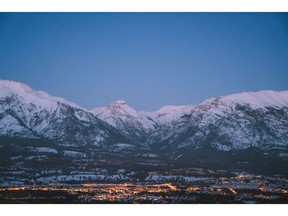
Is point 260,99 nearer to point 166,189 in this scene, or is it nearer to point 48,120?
point 166,189

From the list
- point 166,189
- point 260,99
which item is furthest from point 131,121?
point 166,189

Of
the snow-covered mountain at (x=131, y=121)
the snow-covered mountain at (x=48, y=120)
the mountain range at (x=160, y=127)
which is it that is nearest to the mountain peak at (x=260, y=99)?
the mountain range at (x=160, y=127)

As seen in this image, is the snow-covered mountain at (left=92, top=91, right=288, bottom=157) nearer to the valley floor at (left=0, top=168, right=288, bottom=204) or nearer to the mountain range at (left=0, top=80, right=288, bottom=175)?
the mountain range at (left=0, top=80, right=288, bottom=175)

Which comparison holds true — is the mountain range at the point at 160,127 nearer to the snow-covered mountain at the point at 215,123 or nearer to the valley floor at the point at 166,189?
the snow-covered mountain at the point at 215,123

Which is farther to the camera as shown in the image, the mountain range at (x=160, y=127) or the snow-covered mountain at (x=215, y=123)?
the snow-covered mountain at (x=215, y=123)

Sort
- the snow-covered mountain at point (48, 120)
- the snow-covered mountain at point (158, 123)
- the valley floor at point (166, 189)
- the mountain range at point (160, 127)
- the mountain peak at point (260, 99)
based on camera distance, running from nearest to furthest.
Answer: the valley floor at point (166, 189) → the mountain range at point (160, 127) → the mountain peak at point (260, 99) → the snow-covered mountain at point (158, 123) → the snow-covered mountain at point (48, 120)

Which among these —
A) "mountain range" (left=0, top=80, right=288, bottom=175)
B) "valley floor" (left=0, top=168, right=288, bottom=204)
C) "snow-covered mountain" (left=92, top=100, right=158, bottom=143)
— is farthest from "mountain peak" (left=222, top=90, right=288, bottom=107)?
"valley floor" (left=0, top=168, right=288, bottom=204)

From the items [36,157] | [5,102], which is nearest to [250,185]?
[36,157]

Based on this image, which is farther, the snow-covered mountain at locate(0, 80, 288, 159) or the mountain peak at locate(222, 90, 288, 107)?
the snow-covered mountain at locate(0, 80, 288, 159)
